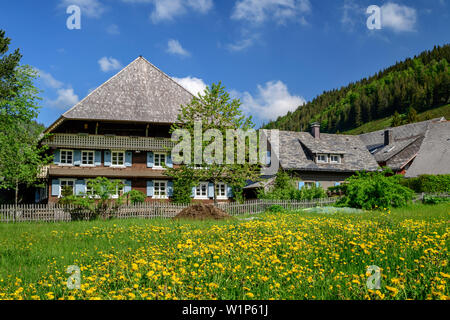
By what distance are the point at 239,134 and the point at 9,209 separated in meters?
15.0

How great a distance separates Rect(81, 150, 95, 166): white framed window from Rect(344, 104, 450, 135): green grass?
4059 inches

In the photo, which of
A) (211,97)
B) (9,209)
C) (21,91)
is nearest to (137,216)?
(9,209)

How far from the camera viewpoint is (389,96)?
139625mm

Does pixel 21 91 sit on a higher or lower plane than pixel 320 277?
higher

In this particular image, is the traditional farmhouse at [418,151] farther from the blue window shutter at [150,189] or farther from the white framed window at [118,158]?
the white framed window at [118,158]

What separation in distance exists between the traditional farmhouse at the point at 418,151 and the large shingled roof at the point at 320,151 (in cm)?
507

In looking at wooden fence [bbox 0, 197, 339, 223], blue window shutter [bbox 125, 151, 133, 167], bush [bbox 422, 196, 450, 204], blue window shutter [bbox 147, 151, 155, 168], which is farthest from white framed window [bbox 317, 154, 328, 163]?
blue window shutter [bbox 125, 151, 133, 167]

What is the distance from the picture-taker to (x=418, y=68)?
154125 millimetres

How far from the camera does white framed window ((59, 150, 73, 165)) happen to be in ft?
100

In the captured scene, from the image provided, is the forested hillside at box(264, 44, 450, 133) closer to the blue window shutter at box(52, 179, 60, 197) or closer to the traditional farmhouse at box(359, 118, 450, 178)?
the traditional farmhouse at box(359, 118, 450, 178)

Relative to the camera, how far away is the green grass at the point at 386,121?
11412 centimetres

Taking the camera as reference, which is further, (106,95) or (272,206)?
(106,95)

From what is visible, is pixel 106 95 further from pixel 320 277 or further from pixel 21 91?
pixel 320 277
